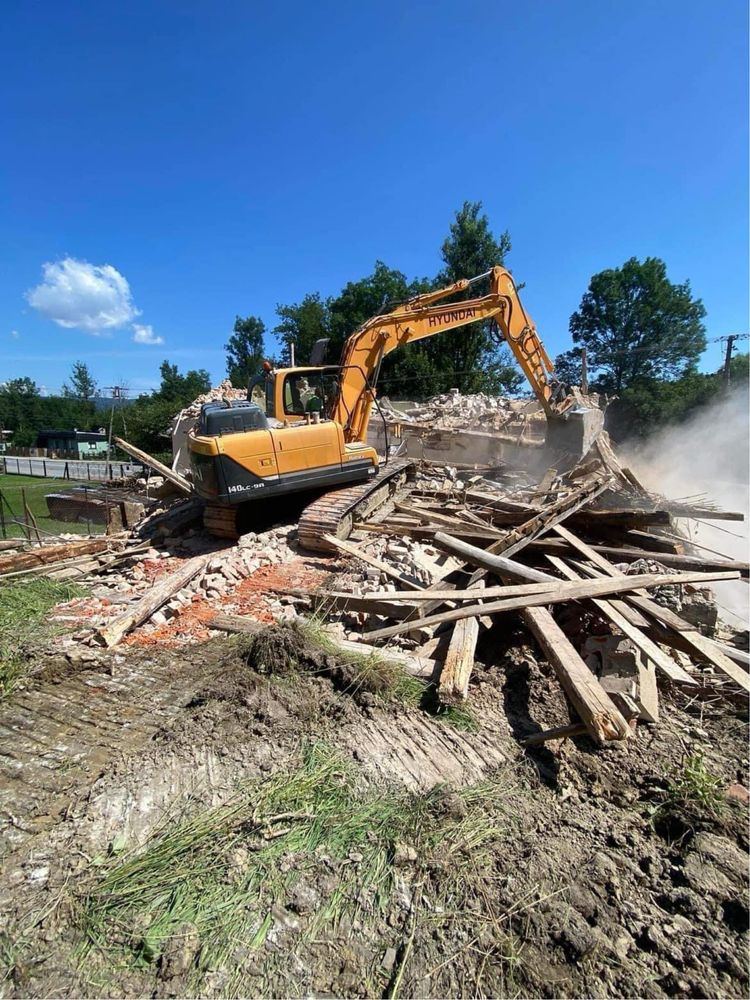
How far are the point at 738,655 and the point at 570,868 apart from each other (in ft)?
7.28

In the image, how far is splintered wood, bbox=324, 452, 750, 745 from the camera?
325cm

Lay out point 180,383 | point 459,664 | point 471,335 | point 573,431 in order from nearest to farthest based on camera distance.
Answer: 1. point 459,664
2. point 573,431
3. point 471,335
4. point 180,383

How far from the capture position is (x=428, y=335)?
361 inches

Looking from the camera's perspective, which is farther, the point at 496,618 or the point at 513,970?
the point at 496,618

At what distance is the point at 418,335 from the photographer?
9164mm

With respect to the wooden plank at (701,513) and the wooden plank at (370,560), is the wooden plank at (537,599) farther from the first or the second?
the wooden plank at (701,513)

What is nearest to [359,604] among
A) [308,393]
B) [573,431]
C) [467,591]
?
[467,591]

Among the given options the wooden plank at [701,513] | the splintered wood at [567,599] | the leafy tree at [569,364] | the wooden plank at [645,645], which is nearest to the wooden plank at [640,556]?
the splintered wood at [567,599]

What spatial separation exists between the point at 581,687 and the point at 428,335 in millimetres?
7492

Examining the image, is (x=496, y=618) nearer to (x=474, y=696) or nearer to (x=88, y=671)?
(x=474, y=696)

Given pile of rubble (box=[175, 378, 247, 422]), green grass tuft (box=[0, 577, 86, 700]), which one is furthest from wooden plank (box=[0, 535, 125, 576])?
pile of rubble (box=[175, 378, 247, 422])

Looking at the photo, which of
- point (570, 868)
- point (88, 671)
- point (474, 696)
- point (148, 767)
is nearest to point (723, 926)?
point (570, 868)

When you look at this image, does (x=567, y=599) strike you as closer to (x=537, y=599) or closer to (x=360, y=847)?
(x=537, y=599)

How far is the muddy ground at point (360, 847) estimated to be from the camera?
1824mm
